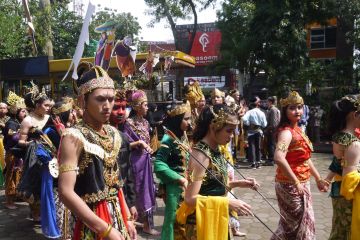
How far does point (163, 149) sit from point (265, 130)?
24.7ft

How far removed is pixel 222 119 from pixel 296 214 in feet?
5.86

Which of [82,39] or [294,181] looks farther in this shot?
[82,39]

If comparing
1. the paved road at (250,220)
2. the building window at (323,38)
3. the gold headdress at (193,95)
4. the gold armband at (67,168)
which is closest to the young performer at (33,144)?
the paved road at (250,220)

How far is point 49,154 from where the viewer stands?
5.38m

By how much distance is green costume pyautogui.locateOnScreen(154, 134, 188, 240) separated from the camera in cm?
393

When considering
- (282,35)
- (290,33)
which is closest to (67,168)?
(282,35)

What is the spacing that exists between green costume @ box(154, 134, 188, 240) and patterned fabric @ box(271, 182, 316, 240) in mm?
1067

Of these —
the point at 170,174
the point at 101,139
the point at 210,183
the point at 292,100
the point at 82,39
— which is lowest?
the point at 170,174

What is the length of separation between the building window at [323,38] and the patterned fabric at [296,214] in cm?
3021

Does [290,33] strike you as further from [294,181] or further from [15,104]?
[294,181]

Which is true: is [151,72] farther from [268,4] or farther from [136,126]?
[136,126]

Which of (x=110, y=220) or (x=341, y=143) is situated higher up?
(x=341, y=143)

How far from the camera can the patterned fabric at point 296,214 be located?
4207 millimetres

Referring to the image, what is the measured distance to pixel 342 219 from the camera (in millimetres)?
3646
